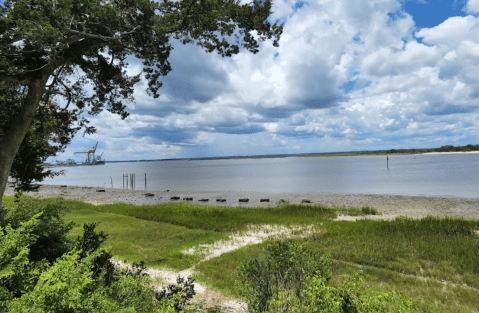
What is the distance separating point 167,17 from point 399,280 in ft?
39.9

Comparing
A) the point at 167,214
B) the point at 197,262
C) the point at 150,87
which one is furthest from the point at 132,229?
the point at 150,87

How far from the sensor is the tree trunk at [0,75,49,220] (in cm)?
959

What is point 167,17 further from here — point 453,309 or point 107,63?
point 453,309

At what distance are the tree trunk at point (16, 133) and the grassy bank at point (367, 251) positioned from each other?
2.51 metres

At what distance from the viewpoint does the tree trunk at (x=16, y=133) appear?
377 inches

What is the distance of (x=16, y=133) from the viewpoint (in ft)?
32.2

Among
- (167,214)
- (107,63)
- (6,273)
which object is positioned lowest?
(167,214)

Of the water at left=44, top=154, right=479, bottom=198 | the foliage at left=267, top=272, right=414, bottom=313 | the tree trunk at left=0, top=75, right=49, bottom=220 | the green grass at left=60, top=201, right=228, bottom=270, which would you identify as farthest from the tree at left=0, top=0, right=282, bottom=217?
the water at left=44, top=154, right=479, bottom=198

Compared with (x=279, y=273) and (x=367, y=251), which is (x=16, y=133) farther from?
(x=367, y=251)

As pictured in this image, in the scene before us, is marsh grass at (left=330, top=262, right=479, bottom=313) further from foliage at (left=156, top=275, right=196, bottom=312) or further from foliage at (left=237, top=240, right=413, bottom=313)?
foliage at (left=156, top=275, right=196, bottom=312)

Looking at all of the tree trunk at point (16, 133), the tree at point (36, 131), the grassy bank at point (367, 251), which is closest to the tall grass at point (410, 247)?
the grassy bank at point (367, 251)

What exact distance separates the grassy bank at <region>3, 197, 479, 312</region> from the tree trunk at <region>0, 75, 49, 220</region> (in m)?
2.51

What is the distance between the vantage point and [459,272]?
924cm

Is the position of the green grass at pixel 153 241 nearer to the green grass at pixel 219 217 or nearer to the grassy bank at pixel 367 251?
the grassy bank at pixel 367 251
